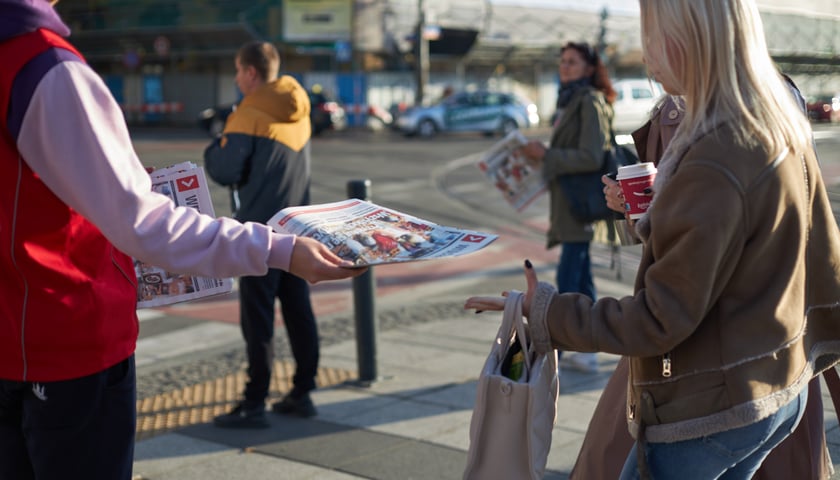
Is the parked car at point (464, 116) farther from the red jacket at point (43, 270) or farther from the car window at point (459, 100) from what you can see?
the red jacket at point (43, 270)

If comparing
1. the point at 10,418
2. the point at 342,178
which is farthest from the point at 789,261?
the point at 342,178

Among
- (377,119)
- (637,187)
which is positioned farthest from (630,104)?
(637,187)

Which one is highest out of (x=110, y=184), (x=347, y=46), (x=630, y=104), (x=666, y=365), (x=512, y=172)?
(x=110, y=184)

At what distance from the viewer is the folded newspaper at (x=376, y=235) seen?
2357 mm

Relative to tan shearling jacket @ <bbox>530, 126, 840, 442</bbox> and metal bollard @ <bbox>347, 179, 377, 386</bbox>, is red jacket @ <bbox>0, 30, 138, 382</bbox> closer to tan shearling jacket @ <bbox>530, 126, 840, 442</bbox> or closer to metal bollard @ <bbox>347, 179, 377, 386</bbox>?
tan shearling jacket @ <bbox>530, 126, 840, 442</bbox>

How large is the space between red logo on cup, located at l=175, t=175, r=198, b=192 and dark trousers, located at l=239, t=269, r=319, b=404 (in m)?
2.50

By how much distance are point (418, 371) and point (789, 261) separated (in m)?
4.36

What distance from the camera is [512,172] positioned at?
6.72 metres

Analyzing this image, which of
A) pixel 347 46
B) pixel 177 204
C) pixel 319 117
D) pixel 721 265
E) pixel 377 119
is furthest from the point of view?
pixel 347 46

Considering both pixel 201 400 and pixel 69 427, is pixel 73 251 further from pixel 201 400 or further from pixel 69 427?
pixel 201 400

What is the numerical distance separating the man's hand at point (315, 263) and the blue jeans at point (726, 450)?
0.79m

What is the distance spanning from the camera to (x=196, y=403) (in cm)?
591

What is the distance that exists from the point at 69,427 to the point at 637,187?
1.48m

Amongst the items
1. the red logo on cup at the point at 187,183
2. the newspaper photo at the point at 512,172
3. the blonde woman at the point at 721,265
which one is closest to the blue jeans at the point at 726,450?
the blonde woman at the point at 721,265
